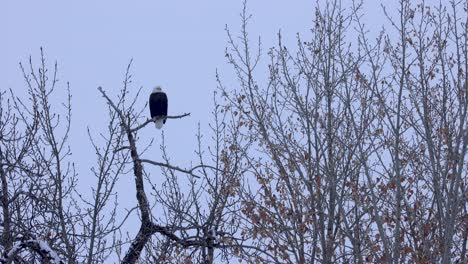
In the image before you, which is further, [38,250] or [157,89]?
[157,89]

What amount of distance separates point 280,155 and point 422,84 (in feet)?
6.61

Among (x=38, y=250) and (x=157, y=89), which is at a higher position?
(x=157, y=89)

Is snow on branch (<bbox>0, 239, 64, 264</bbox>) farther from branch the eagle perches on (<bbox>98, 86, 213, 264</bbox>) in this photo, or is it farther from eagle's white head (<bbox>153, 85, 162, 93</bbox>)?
eagle's white head (<bbox>153, 85, 162, 93</bbox>)

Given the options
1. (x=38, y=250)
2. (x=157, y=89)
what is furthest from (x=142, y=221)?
(x=157, y=89)

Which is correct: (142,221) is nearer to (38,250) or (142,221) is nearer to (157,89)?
(38,250)

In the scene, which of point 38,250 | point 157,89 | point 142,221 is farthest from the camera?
point 157,89

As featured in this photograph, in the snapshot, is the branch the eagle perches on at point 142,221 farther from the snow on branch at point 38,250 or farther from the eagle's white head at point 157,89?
the eagle's white head at point 157,89

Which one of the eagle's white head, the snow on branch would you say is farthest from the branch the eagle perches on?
the eagle's white head

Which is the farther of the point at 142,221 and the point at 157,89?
the point at 157,89

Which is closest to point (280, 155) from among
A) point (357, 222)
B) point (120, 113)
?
point (357, 222)

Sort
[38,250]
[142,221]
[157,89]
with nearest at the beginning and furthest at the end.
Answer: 1. [38,250]
2. [142,221]
3. [157,89]

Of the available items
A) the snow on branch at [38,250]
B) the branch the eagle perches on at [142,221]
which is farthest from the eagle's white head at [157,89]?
the snow on branch at [38,250]

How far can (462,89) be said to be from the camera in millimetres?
9461

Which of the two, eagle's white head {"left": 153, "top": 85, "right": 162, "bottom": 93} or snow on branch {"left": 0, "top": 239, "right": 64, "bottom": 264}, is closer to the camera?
snow on branch {"left": 0, "top": 239, "right": 64, "bottom": 264}
